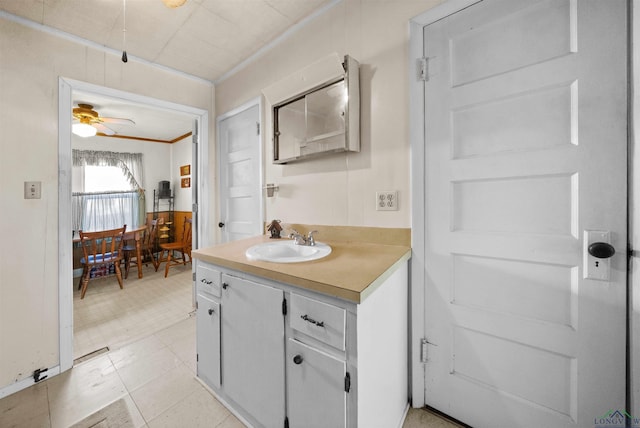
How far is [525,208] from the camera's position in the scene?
106cm

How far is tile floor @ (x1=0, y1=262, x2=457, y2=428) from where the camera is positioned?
1320 millimetres

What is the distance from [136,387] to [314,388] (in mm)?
1329

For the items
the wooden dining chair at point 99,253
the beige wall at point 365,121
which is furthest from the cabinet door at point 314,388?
the wooden dining chair at point 99,253

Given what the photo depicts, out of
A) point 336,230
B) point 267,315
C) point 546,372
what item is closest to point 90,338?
point 267,315

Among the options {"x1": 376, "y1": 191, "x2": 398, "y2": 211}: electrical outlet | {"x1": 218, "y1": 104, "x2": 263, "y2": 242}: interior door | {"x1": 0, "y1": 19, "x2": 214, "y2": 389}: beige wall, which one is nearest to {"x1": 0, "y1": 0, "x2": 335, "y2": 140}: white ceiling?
{"x1": 0, "y1": 19, "x2": 214, "y2": 389}: beige wall

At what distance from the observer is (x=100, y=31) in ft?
5.88

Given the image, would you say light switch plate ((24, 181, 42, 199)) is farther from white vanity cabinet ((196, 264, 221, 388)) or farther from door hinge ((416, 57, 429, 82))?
door hinge ((416, 57, 429, 82))

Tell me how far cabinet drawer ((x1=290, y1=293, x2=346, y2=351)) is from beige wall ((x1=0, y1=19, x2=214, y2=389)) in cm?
189

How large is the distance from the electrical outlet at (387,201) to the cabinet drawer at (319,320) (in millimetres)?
722

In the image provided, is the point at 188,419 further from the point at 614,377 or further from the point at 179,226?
the point at 179,226

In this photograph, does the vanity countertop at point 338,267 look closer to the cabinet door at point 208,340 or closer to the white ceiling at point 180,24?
the cabinet door at point 208,340

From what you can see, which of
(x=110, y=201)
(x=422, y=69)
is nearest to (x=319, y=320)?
(x=422, y=69)

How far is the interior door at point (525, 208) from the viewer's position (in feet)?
2.97

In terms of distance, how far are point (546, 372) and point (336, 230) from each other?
3.73 ft
